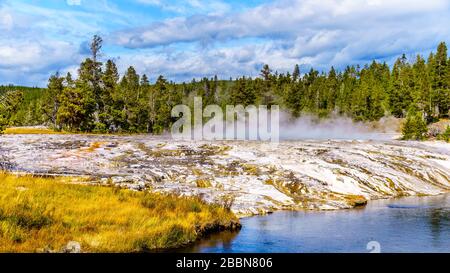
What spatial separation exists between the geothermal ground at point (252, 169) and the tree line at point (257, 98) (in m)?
42.0

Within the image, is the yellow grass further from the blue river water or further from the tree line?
the tree line

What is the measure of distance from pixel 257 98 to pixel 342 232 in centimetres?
11466

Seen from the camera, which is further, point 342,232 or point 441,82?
point 441,82

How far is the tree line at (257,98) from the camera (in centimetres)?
8506

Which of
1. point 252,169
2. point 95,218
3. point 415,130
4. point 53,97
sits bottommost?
point 95,218

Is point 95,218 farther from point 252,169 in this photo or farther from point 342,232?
point 252,169

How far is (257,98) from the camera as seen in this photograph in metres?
134

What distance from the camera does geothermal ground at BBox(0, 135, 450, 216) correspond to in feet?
90.6

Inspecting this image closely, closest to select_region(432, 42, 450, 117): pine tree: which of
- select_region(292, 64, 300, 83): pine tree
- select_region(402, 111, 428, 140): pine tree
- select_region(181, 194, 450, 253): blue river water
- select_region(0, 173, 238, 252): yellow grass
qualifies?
select_region(402, 111, 428, 140): pine tree

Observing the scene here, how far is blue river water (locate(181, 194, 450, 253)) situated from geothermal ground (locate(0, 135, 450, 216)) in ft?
7.79

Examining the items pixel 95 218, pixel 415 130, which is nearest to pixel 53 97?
pixel 415 130

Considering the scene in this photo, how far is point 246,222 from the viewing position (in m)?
22.5

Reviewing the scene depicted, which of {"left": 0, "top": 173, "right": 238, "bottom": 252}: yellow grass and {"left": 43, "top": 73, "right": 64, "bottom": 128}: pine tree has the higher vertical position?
{"left": 43, "top": 73, "right": 64, "bottom": 128}: pine tree
